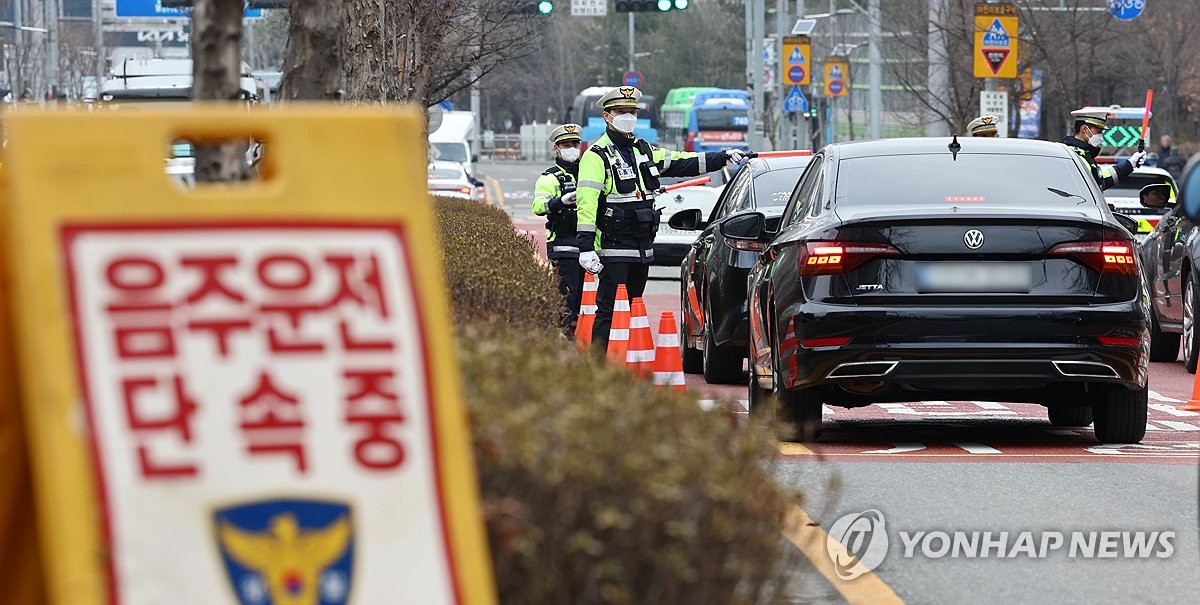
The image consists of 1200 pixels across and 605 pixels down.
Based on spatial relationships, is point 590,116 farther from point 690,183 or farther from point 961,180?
point 961,180

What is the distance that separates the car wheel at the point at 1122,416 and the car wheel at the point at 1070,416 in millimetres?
930

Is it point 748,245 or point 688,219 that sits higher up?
point 688,219

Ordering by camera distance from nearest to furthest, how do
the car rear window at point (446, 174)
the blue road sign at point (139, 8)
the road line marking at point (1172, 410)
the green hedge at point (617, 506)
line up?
the green hedge at point (617, 506)
the road line marking at point (1172, 410)
the car rear window at point (446, 174)
the blue road sign at point (139, 8)

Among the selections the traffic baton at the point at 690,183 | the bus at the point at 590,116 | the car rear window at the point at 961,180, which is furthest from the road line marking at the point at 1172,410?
the bus at the point at 590,116

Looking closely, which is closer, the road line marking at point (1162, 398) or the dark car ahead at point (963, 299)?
the dark car ahead at point (963, 299)

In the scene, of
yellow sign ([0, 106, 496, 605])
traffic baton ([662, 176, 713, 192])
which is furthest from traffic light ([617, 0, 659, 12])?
yellow sign ([0, 106, 496, 605])

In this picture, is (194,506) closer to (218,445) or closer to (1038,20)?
(218,445)

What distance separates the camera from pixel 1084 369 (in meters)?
9.22

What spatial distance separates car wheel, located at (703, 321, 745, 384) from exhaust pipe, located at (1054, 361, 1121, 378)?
4375 mm

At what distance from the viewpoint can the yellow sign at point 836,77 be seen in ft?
184

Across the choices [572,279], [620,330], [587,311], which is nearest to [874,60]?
[572,279]

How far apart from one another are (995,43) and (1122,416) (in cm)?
1754

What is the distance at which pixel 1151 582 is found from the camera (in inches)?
259

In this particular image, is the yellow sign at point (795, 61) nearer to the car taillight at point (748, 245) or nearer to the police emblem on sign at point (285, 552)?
the car taillight at point (748, 245)
